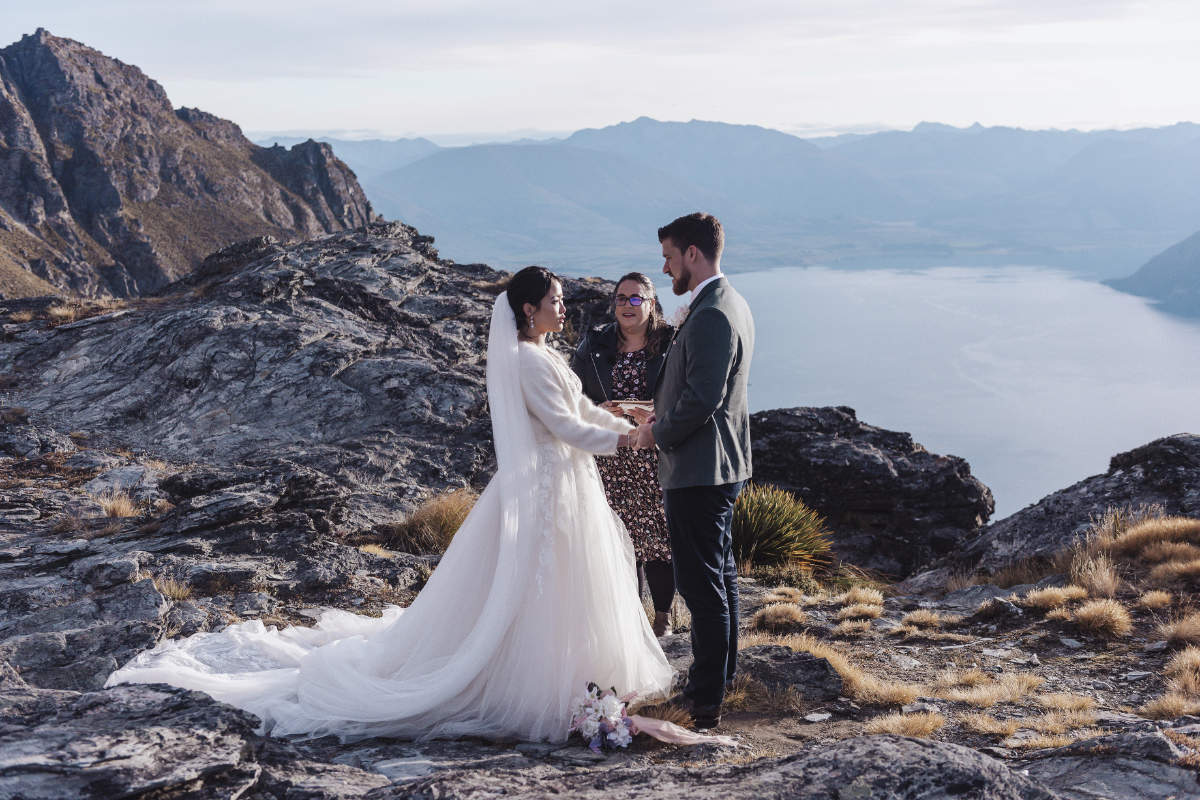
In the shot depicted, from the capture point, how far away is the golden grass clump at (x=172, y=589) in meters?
6.82

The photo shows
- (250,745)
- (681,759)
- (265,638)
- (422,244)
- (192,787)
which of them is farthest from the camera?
(422,244)

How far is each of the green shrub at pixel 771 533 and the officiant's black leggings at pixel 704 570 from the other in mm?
5189

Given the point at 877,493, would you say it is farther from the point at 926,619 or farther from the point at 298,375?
the point at 298,375

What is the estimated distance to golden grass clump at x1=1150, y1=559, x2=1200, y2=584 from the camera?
7680 mm

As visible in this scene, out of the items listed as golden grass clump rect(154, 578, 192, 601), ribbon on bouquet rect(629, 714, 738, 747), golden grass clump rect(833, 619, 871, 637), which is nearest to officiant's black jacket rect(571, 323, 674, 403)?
golden grass clump rect(833, 619, 871, 637)

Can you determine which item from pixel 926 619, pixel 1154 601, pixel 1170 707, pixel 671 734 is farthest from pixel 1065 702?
pixel 1154 601

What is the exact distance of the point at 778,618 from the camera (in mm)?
7406

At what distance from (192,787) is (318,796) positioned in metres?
0.43

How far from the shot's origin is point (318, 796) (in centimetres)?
309

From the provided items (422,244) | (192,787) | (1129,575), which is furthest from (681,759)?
(422,244)

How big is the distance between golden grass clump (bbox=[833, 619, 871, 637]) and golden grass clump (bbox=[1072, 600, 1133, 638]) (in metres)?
1.68

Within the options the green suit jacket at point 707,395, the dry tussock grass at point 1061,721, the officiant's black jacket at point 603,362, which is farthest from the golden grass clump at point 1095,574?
the green suit jacket at point 707,395

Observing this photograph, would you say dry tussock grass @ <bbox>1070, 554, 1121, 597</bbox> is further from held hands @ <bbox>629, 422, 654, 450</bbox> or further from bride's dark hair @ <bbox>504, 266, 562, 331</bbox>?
bride's dark hair @ <bbox>504, 266, 562, 331</bbox>

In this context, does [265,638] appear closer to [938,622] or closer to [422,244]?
[938,622]
